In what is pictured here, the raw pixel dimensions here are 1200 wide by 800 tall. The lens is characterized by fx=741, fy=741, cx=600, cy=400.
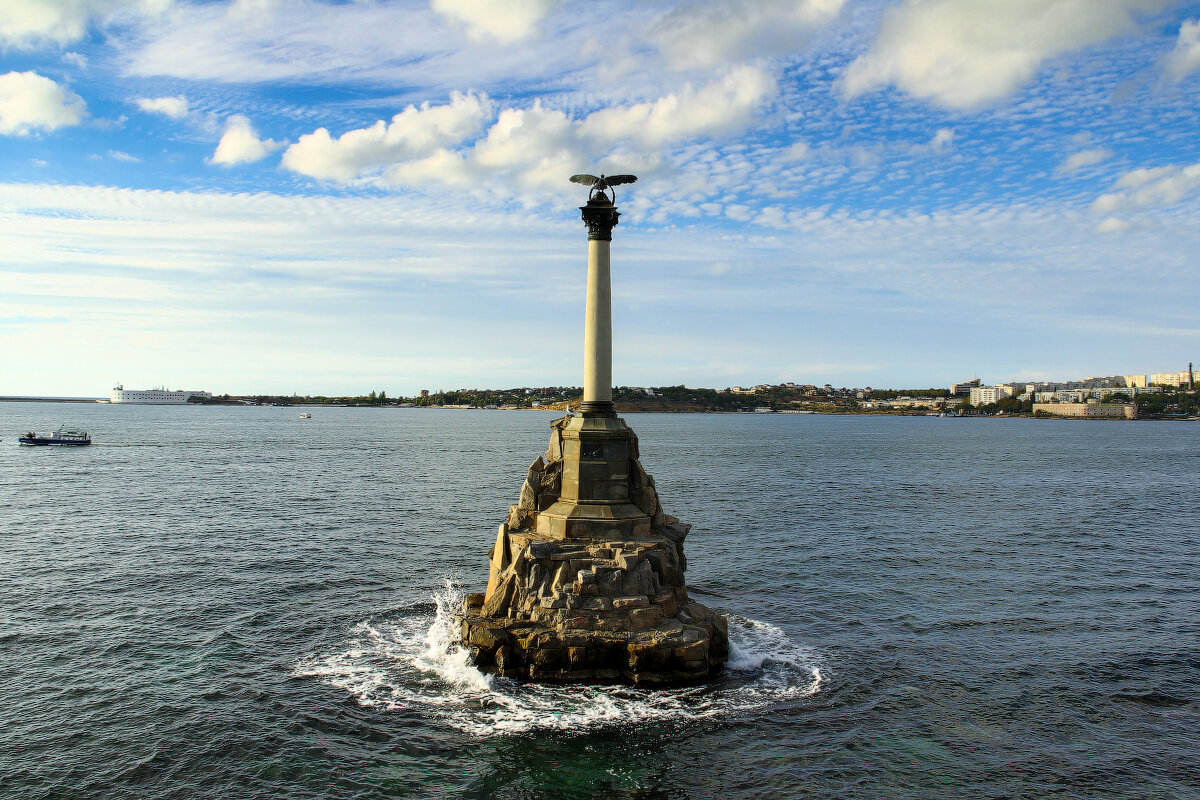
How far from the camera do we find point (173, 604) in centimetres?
2111

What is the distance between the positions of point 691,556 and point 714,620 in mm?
11236

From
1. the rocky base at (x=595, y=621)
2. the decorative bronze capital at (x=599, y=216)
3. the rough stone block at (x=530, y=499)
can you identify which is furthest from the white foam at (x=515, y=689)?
the decorative bronze capital at (x=599, y=216)

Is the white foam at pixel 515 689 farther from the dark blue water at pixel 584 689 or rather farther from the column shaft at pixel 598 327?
the column shaft at pixel 598 327

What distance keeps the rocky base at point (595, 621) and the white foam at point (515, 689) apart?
0.38 meters

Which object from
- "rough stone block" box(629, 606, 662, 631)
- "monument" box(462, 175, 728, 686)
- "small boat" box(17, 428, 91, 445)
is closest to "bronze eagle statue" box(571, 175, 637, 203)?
"monument" box(462, 175, 728, 686)

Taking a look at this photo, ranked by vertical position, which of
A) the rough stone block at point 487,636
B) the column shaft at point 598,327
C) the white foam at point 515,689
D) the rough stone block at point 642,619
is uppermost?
the column shaft at point 598,327

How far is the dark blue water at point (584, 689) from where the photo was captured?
40.9 ft

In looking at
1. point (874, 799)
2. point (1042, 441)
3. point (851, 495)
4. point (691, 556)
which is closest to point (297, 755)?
point (874, 799)

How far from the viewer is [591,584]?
54.5 ft

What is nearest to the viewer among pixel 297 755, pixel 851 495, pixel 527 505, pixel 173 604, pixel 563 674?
pixel 297 755

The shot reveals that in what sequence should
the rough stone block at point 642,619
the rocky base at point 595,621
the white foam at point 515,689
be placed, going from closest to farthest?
1. the white foam at point 515,689
2. the rocky base at point 595,621
3. the rough stone block at point 642,619

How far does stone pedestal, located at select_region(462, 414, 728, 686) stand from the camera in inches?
626

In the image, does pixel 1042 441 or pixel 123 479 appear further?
pixel 1042 441

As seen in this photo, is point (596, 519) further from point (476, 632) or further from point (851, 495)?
point (851, 495)
